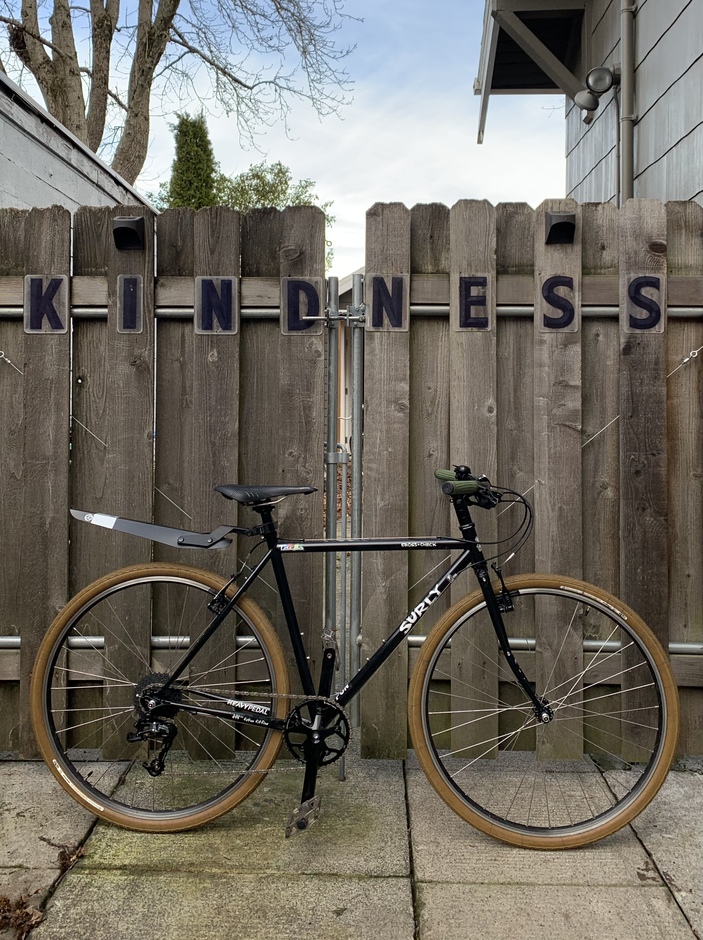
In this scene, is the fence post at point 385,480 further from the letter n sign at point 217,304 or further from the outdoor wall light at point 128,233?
the outdoor wall light at point 128,233

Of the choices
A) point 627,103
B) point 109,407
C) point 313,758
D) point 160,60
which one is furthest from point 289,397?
point 160,60

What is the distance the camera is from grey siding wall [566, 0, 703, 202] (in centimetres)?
430

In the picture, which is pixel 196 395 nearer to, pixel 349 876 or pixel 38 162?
pixel 349 876

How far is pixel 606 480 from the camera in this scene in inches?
124

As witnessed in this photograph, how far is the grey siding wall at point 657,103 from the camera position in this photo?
430 centimetres

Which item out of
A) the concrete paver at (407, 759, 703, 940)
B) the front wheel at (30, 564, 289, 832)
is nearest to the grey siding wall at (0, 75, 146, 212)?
the front wheel at (30, 564, 289, 832)

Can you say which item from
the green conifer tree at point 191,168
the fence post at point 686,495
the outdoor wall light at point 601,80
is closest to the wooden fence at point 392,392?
the fence post at point 686,495

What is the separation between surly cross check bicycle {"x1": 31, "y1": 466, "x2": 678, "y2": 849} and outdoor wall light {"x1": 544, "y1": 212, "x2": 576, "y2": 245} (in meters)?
0.98

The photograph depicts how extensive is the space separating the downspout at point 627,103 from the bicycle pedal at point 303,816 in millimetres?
4686

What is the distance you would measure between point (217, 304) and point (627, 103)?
13.3 ft

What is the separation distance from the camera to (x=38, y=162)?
5070 millimetres

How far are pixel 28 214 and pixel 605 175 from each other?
482 cm

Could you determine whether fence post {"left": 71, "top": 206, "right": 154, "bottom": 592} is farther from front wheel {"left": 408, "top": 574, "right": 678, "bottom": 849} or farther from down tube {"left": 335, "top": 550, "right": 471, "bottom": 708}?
front wheel {"left": 408, "top": 574, "right": 678, "bottom": 849}

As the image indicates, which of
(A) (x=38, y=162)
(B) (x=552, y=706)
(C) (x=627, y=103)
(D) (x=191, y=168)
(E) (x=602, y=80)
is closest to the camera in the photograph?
(B) (x=552, y=706)
